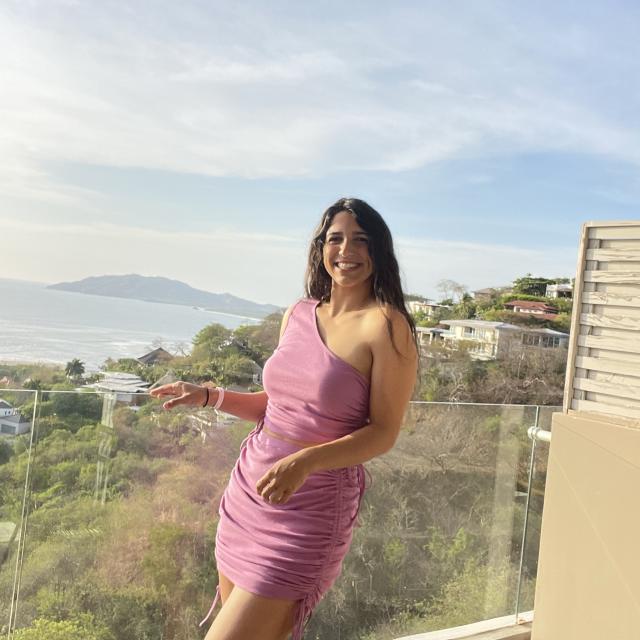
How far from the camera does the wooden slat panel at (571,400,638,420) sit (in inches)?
97.0

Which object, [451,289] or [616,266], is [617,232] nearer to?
[616,266]

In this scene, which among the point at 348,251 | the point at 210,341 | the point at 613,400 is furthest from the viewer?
the point at 210,341

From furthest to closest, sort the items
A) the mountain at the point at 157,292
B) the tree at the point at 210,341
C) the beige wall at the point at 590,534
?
the mountain at the point at 157,292, the tree at the point at 210,341, the beige wall at the point at 590,534

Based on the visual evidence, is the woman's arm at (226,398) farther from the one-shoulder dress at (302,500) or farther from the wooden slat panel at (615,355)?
the wooden slat panel at (615,355)

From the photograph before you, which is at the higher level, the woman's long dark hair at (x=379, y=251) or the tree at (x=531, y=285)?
the tree at (x=531, y=285)

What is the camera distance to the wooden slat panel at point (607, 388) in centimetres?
247

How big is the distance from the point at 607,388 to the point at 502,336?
13617mm

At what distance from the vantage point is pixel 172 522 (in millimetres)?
2080

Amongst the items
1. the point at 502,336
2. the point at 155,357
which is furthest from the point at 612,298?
the point at 502,336

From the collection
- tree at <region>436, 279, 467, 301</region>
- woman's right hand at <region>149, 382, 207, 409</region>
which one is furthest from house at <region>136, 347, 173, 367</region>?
tree at <region>436, 279, 467, 301</region>

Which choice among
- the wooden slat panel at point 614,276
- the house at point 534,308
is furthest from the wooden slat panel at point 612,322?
the house at point 534,308

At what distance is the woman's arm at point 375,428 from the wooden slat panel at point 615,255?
1524mm

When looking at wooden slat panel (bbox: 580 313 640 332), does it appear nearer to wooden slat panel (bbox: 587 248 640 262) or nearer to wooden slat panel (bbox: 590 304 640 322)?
wooden slat panel (bbox: 590 304 640 322)

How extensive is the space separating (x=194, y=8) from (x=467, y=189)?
16501 mm
